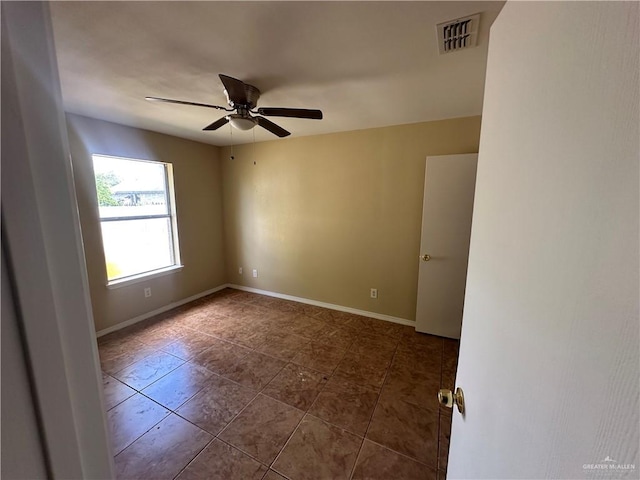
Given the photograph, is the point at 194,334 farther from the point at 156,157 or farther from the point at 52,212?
the point at 52,212

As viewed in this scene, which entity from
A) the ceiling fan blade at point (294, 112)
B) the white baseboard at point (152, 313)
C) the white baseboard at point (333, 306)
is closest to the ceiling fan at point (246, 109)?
the ceiling fan blade at point (294, 112)

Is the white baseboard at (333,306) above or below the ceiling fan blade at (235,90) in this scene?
below

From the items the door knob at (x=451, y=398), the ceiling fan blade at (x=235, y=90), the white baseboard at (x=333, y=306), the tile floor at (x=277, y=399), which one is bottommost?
the tile floor at (x=277, y=399)

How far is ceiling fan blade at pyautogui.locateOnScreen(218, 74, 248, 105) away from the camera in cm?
154

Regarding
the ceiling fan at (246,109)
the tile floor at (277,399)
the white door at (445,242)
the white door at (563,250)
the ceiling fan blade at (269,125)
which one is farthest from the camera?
the white door at (445,242)

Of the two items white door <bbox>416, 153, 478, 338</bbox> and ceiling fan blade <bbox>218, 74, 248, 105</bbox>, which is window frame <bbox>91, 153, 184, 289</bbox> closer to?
ceiling fan blade <bbox>218, 74, 248, 105</bbox>

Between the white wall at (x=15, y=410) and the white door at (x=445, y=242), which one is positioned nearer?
the white wall at (x=15, y=410)

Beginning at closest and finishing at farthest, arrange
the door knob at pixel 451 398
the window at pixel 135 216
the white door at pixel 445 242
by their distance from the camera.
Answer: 1. the door knob at pixel 451 398
2. the white door at pixel 445 242
3. the window at pixel 135 216

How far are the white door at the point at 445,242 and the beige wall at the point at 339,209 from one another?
0.22 metres

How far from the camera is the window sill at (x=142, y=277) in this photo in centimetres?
288

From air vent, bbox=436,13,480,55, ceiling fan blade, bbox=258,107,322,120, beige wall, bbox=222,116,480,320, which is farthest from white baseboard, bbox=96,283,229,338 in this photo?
air vent, bbox=436,13,480,55

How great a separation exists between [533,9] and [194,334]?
132 inches

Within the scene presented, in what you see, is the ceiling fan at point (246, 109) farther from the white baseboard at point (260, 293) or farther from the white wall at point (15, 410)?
the white baseboard at point (260, 293)

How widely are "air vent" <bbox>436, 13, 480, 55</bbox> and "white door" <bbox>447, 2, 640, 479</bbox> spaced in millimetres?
825
